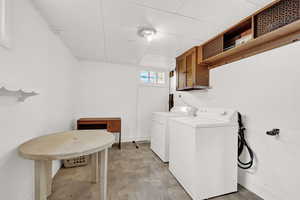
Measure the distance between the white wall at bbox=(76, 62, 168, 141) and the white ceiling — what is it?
1062mm

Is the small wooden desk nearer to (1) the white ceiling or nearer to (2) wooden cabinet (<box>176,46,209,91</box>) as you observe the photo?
(1) the white ceiling

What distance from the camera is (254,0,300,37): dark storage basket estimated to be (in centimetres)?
119

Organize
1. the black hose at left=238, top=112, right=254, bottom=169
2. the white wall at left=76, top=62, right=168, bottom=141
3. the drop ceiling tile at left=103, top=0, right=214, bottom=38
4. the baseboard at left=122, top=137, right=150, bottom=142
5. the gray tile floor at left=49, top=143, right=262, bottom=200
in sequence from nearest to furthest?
the drop ceiling tile at left=103, top=0, right=214, bottom=38 < the gray tile floor at left=49, top=143, right=262, bottom=200 < the black hose at left=238, top=112, right=254, bottom=169 < the white wall at left=76, top=62, right=168, bottom=141 < the baseboard at left=122, top=137, right=150, bottom=142

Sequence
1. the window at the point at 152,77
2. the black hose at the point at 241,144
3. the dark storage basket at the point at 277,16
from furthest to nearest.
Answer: the window at the point at 152,77
the black hose at the point at 241,144
the dark storage basket at the point at 277,16

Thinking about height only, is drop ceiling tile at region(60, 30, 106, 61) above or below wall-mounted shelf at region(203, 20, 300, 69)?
above

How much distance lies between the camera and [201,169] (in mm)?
1534

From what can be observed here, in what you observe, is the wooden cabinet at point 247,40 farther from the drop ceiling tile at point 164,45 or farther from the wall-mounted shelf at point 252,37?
the drop ceiling tile at point 164,45

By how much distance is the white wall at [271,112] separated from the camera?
132cm

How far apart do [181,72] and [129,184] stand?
8.01 feet

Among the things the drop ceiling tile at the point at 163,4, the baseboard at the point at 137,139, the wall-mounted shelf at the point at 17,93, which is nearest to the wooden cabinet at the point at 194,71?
the drop ceiling tile at the point at 163,4

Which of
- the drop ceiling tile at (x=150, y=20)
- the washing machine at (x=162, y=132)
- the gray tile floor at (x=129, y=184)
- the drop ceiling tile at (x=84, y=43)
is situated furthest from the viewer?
the washing machine at (x=162, y=132)

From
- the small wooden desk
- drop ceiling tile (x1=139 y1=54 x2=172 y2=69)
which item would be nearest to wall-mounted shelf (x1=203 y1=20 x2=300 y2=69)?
drop ceiling tile (x1=139 y1=54 x2=172 y2=69)

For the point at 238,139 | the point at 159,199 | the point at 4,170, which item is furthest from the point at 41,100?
the point at 238,139

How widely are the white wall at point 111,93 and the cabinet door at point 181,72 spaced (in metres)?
1.33
